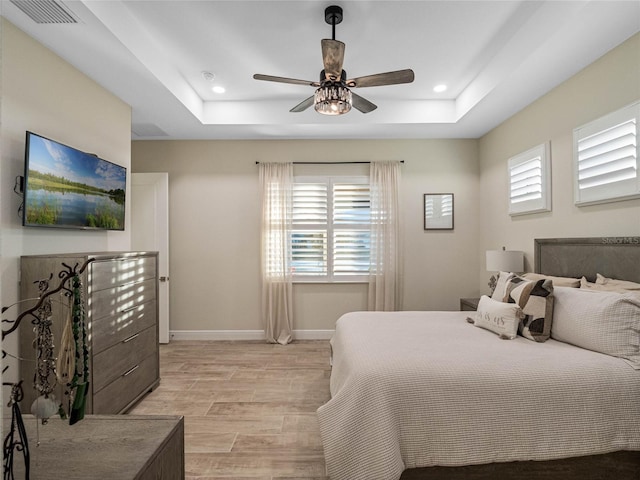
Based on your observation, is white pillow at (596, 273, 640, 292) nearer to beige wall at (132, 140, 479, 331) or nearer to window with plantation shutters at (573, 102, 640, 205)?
window with plantation shutters at (573, 102, 640, 205)

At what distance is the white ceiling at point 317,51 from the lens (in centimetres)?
247

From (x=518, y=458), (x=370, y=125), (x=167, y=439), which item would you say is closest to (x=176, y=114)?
(x=370, y=125)

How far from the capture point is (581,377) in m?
1.88

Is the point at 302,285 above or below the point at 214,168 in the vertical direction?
below

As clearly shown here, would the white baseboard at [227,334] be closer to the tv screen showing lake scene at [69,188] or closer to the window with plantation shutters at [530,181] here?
the tv screen showing lake scene at [69,188]

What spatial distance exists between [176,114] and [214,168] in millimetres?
1067

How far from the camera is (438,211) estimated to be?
4.85 m

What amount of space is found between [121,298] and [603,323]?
3225 millimetres

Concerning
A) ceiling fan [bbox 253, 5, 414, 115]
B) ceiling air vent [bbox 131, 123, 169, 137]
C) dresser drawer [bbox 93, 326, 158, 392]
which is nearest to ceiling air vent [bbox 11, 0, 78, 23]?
ceiling fan [bbox 253, 5, 414, 115]

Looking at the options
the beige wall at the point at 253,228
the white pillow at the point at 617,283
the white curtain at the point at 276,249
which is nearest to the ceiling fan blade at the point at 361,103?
the beige wall at the point at 253,228

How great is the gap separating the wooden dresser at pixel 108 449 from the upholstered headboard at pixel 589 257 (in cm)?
292

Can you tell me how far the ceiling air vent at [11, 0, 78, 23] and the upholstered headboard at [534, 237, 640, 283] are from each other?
392 cm

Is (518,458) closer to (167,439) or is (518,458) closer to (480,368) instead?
(480,368)

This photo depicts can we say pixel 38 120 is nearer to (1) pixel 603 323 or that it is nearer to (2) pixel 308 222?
(2) pixel 308 222
